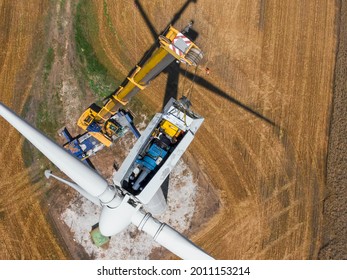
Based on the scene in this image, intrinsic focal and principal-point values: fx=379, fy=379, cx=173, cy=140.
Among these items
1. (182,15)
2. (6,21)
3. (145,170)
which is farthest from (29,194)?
(182,15)

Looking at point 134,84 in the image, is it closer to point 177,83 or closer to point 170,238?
point 177,83

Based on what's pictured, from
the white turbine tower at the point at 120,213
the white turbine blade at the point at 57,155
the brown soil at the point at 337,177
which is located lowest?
the brown soil at the point at 337,177

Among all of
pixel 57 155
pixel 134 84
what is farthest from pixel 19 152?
pixel 57 155

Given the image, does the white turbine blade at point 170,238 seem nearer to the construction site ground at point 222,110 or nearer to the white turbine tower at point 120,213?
the white turbine tower at point 120,213

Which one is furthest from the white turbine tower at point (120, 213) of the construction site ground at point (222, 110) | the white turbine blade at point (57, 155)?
the construction site ground at point (222, 110)

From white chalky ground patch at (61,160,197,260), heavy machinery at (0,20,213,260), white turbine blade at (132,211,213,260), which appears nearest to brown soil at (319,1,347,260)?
white chalky ground patch at (61,160,197,260)

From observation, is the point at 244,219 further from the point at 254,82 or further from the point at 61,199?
the point at 61,199
